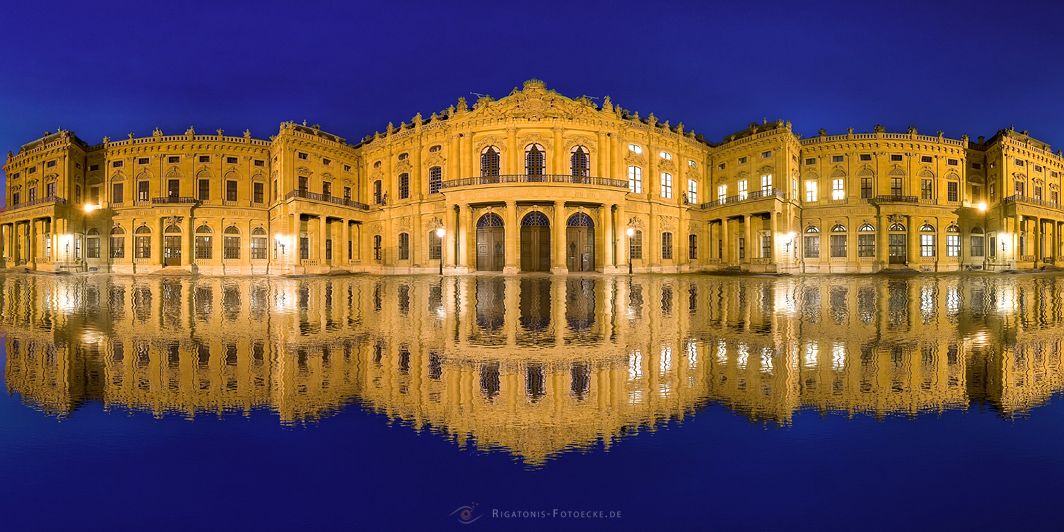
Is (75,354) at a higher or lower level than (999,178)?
lower

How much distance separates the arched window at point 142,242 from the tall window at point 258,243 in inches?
310

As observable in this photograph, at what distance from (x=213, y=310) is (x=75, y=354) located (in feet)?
18.8

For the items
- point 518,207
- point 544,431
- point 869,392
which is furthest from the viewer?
point 518,207

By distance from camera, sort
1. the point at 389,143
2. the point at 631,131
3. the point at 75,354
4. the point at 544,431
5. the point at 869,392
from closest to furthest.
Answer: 1. the point at 544,431
2. the point at 869,392
3. the point at 75,354
4. the point at 631,131
5. the point at 389,143

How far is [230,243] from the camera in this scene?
142ft

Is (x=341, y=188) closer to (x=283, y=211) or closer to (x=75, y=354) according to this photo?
(x=283, y=211)

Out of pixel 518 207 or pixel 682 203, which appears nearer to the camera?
pixel 518 207

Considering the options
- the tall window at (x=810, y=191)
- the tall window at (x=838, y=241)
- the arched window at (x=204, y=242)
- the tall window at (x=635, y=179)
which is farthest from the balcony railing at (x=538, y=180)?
the arched window at (x=204, y=242)

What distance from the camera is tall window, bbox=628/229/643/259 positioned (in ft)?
131

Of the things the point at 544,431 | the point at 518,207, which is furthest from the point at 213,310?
the point at 518,207

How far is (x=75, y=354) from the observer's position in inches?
259

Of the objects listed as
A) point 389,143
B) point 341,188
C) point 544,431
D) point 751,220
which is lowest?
point 544,431

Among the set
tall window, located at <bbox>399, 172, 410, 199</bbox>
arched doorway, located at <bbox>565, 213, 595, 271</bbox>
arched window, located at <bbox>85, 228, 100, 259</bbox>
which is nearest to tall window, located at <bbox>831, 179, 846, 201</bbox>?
arched doorway, located at <bbox>565, 213, 595, 271</bbox>

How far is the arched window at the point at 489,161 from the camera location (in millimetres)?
37156
